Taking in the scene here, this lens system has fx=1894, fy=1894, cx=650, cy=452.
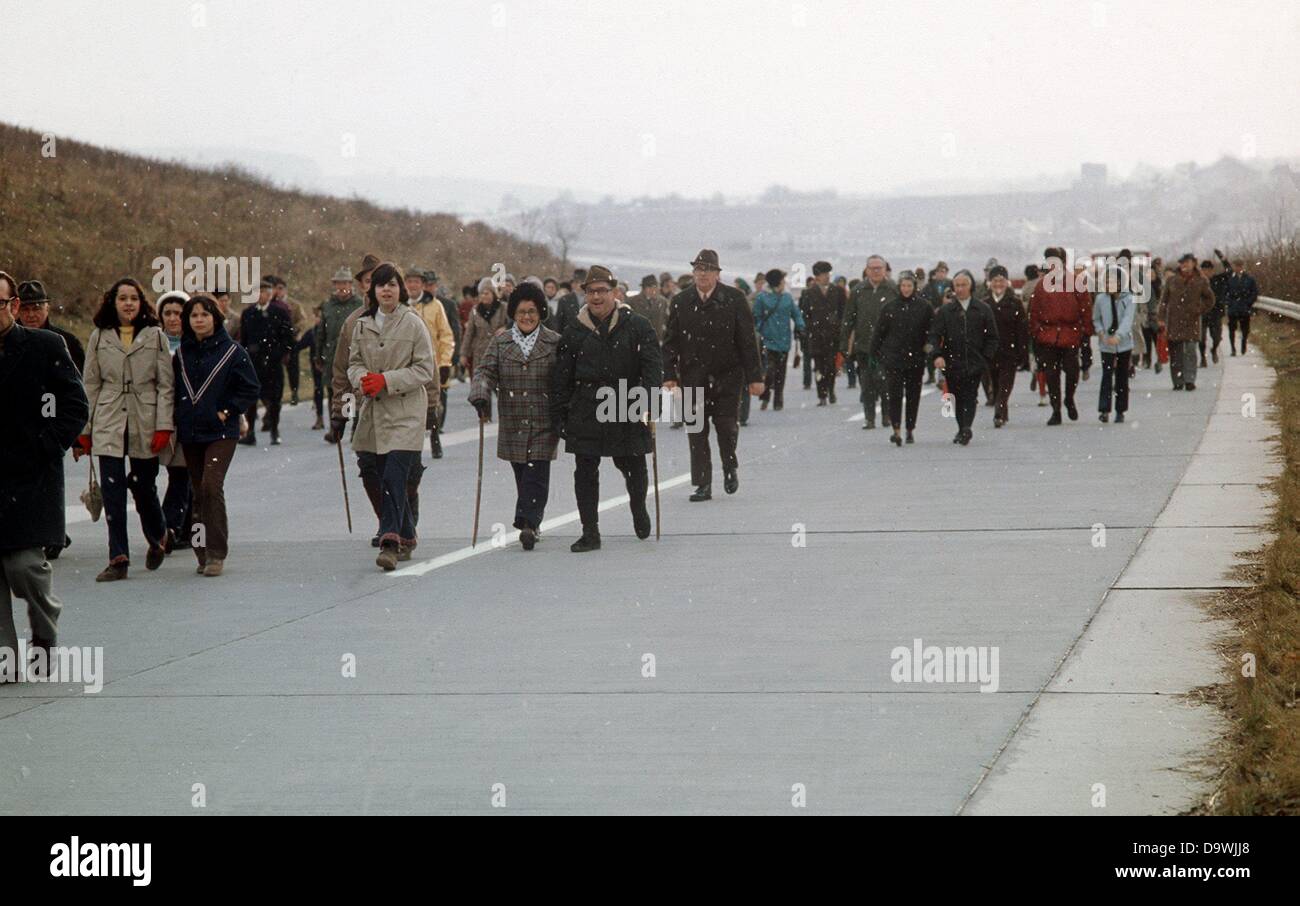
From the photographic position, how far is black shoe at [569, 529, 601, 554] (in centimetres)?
1234

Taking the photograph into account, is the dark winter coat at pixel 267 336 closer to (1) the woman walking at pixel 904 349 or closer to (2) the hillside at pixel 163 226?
(1) the woman walking at pixel 904 349

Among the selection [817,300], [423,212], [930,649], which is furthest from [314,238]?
[930,649]

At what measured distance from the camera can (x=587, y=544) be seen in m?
12.4

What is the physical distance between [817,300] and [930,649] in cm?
2045

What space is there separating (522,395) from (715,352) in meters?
3.29

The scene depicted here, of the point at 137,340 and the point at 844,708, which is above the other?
the point at 137,340

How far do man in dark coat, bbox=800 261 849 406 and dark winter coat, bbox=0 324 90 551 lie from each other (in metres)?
19.7

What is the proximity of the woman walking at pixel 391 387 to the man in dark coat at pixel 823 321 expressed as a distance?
15845mm

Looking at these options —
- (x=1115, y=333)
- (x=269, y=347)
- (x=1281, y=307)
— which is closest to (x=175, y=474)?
(x=269, y=347)

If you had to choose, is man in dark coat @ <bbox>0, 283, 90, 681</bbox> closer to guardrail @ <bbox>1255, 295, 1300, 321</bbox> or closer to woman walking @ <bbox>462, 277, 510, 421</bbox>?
woman walking @ <bbox>462, 277, 510, 421</bbox>

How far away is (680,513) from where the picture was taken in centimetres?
1437

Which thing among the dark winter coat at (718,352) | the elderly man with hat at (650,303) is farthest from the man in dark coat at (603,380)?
the elderly man with hat at (650,303)

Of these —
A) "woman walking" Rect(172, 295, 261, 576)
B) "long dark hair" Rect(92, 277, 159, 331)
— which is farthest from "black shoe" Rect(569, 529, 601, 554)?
"long dark hair" Rect(92, 277, 159, 331)
